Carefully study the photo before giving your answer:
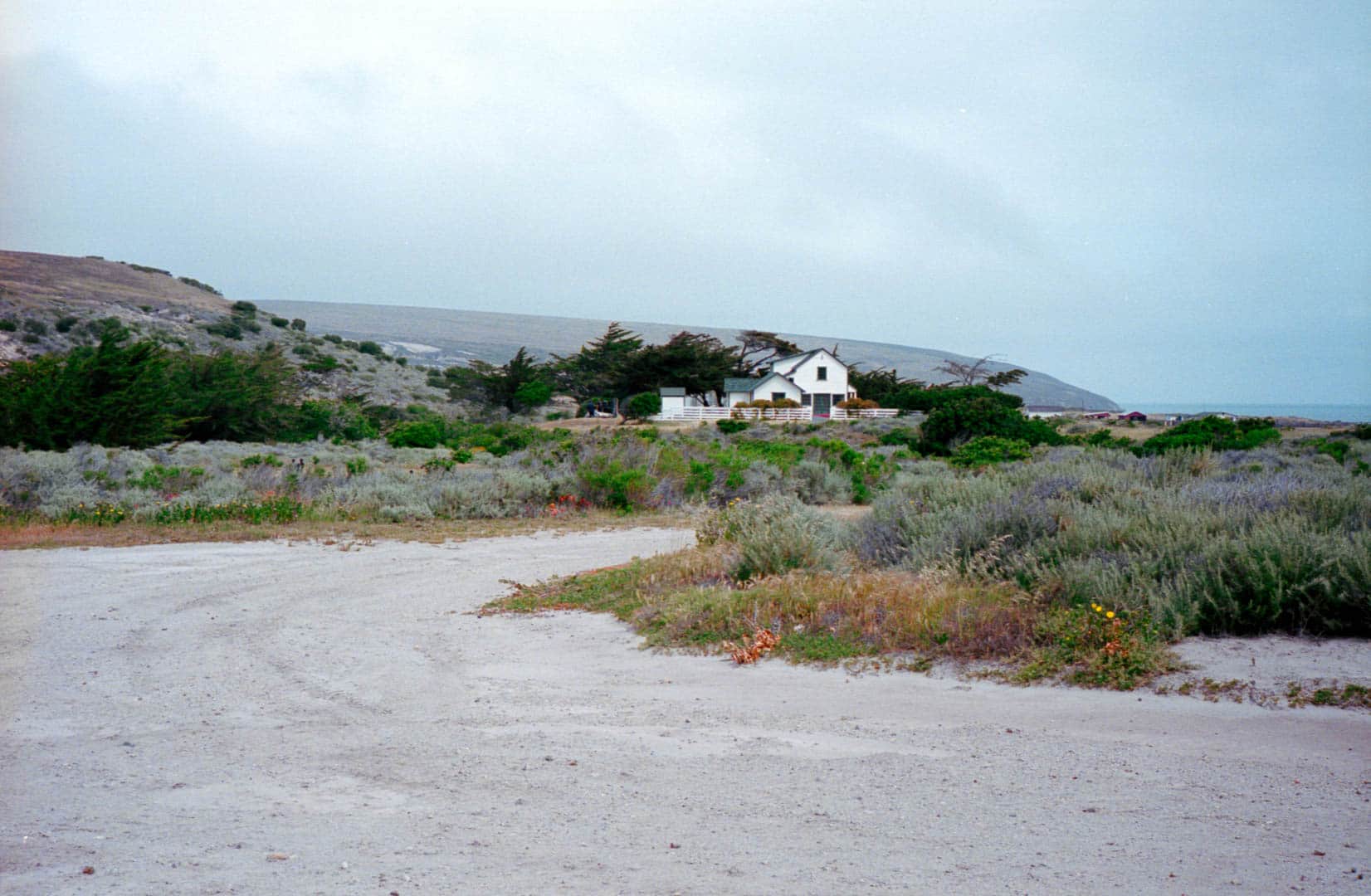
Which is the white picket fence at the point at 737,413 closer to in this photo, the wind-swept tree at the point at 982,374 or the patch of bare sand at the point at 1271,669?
the wind-swept tree at the point at 982,374

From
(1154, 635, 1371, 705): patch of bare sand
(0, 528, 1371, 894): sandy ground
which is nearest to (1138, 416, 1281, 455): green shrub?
(1154, 635, 1371, 705): patch of bare sand

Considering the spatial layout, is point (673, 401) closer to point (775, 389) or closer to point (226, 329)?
point (775, 389)

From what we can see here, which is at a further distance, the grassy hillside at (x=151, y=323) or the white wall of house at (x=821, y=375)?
the white wall of house at (x=821, y=375)

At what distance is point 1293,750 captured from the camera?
4984 mm

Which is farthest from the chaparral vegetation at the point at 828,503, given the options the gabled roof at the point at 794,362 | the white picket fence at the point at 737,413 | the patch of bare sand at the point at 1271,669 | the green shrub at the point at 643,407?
the gabled roof at the point at 794,362

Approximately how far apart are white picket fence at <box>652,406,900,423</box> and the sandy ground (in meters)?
48.5

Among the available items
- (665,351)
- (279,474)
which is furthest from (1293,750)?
(665,351)

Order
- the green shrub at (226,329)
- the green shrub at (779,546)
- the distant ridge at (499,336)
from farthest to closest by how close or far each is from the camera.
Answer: the distant ridge at (499,336) < the green shrub at (226,329) < the green shrub at (779,546)

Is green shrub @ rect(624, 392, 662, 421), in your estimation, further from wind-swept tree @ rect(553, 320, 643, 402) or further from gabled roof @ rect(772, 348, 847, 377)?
gabled roof @ rect(772, 348, 847, 377)

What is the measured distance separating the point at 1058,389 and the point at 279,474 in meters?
164

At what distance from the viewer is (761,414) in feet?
185

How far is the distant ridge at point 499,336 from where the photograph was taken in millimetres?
105375

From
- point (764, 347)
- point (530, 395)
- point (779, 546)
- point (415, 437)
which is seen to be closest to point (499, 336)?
point (764, 347)

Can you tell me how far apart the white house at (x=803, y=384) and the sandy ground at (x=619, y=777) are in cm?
5935
